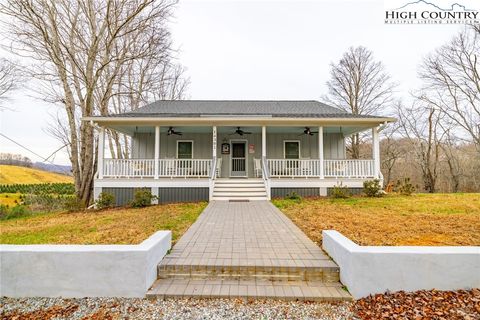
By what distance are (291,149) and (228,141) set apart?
376 centimetres

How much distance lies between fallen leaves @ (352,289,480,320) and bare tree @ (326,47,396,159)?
63.6 feet

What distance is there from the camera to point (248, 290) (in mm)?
3133

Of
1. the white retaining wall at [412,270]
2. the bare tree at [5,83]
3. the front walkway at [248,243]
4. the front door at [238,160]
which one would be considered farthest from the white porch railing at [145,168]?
the bare tree at [5,83]

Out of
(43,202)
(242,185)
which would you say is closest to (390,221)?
(242,185)

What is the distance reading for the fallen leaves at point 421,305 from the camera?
2.60m

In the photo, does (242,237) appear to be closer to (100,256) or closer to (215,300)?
(215,300)

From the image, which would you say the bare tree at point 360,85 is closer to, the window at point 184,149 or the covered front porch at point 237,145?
the covered front porch at point 237,145

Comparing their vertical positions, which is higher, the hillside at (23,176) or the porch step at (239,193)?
the hillside at (23,176)

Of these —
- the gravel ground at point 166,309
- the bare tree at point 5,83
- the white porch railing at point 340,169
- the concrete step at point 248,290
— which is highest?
the bare tree at point 5,83

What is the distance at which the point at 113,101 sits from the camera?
19.8m

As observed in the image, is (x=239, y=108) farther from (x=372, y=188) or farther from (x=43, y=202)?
(x=43, y=202)

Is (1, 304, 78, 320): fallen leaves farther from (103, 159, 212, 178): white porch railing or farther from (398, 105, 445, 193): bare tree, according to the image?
(398, 105, 445, 193): bare tree

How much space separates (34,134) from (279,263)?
2099 centimetres

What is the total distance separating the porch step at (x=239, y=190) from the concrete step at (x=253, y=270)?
262 inches
